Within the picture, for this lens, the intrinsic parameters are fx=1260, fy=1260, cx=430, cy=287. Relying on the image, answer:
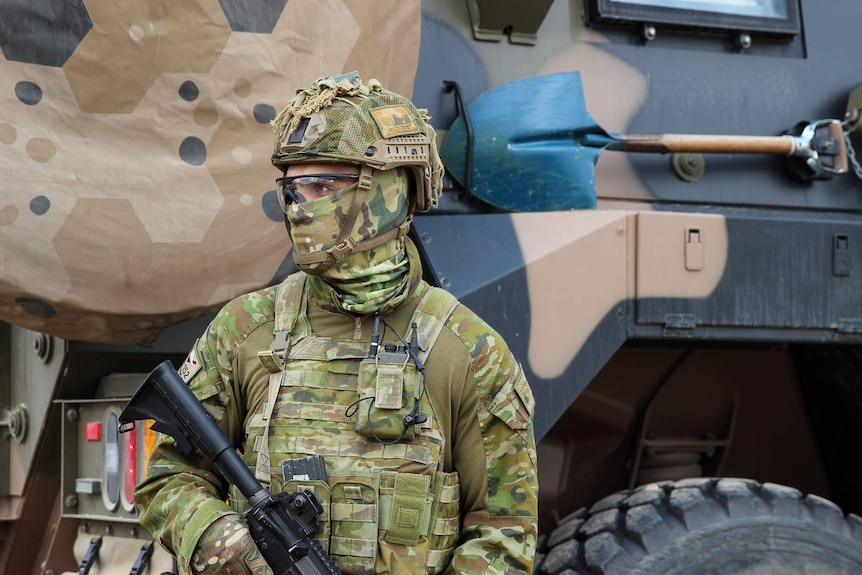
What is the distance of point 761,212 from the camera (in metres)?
3.49

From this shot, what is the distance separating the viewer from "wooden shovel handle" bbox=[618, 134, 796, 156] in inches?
129

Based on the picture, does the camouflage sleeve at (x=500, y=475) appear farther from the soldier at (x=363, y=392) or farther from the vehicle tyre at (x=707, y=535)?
the vehicle tyre at (x=707, y=535)

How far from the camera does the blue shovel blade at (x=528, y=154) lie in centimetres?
312

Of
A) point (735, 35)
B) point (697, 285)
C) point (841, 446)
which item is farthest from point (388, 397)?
point (841, 446)

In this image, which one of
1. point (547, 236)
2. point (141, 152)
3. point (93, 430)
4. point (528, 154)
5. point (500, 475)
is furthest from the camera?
point (93, 430)

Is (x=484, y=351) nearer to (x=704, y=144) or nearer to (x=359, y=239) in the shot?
(x=359, y=239)

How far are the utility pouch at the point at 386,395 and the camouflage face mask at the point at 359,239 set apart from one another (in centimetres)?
10

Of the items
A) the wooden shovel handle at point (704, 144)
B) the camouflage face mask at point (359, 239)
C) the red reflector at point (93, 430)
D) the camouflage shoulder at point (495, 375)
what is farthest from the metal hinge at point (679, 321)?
the red reflector at point (93, 430)

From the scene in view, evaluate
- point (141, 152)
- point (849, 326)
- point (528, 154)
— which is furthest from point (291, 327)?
point (849, 326)

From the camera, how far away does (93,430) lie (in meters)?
3.25

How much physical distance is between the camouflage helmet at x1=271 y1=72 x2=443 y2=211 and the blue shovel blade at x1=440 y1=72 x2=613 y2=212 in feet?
2.56

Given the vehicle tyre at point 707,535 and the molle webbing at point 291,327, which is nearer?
the molle webbing at point 291,327

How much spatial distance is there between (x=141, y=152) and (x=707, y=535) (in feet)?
5.44

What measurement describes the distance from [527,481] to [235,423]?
1.79ft
